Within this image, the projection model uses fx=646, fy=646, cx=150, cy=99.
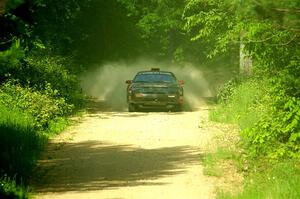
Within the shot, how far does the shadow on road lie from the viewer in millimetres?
10703

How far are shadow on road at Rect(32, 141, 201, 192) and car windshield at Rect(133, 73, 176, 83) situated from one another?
9979mm

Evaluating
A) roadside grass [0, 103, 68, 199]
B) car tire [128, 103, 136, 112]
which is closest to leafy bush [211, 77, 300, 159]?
roadside grass [0, 103, 68, 199]

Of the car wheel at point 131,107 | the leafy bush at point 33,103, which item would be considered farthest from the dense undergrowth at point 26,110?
the car wheel at point 131,107

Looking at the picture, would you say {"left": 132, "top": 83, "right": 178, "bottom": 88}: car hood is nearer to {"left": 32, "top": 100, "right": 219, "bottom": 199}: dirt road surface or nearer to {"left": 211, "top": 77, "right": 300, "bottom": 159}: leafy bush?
{"left": 32, "top": 100, "right": 219, "bottom": 199}: dirt road surface

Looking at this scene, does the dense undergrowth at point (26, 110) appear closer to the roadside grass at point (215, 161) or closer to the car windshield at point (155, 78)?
the car windshield at point (155, 78)

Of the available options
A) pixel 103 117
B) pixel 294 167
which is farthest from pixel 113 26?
pixel 294 167

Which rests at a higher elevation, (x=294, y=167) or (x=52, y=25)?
(x=52, y=25)

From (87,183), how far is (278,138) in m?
3.50

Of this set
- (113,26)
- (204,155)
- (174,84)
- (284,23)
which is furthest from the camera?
(113,26)

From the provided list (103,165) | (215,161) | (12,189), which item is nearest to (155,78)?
(103,165)

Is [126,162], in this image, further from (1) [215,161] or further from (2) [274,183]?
(2) [274,183]

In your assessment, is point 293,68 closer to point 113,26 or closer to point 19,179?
point 19,179

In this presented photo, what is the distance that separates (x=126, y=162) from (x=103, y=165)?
0.53 meters

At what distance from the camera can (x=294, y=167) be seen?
10227mm
